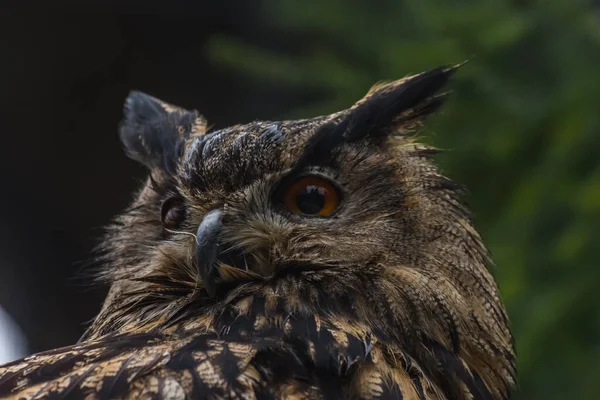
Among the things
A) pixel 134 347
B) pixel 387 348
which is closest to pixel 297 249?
pixel 387 348

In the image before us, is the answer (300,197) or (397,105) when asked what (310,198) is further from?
(397,105)

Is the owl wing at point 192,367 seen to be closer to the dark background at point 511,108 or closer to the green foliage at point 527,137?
the dark background at point 511,108

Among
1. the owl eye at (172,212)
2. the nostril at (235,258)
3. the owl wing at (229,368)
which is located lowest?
the owl wing at (229,368)

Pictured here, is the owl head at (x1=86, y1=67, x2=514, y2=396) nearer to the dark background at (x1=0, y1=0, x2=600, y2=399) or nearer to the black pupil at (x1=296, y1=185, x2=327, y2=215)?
the black pupil at (x1=296, y1=185, x2=327, y2=215)

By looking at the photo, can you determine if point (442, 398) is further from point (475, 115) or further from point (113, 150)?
point (113, 150)

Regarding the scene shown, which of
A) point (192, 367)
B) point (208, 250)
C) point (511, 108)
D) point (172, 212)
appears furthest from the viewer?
point (511, 108)

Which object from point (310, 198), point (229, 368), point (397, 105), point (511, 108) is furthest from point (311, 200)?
point (511, 108)

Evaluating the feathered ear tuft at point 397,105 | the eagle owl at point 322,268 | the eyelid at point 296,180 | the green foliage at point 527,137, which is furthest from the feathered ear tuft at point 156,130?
the green foliage at point 527,137
